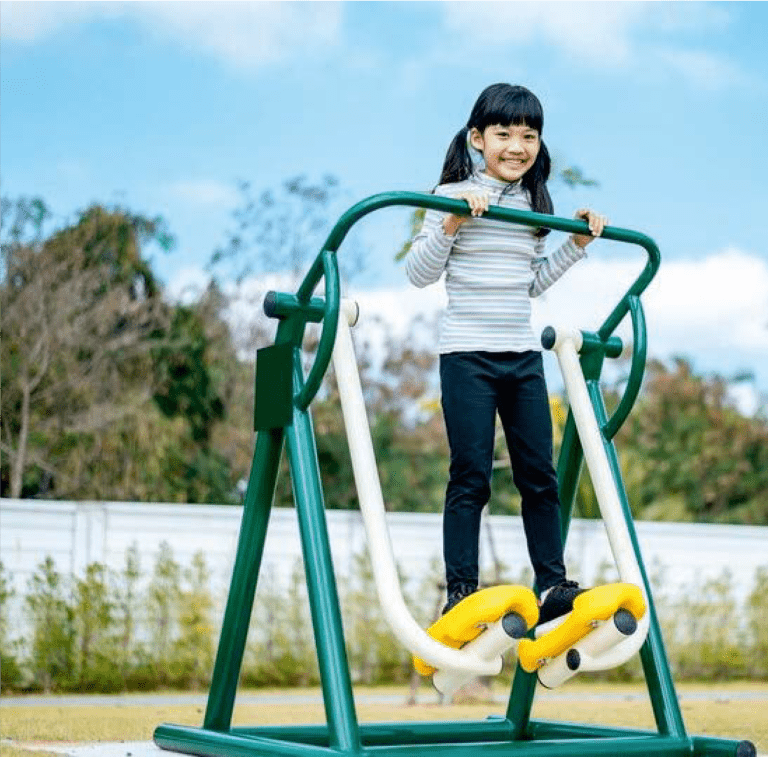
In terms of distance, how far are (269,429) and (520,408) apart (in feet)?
2.00

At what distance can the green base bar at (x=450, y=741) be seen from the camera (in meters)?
3.14

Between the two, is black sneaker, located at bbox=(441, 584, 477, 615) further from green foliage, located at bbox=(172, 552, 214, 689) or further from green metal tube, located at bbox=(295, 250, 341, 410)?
green foliage, located at bbox=(172, 552, 214, 689)

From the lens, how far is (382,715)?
6699mm

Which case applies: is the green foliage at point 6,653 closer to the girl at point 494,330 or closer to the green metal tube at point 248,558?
the green metal tube at point 248,558

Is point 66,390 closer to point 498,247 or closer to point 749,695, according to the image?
point 749,695

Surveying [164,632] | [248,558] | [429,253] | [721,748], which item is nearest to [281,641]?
[164,632]

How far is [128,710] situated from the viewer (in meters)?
6.83

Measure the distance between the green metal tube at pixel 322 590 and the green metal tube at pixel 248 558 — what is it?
0.73ft

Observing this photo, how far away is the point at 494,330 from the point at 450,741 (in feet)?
3.96

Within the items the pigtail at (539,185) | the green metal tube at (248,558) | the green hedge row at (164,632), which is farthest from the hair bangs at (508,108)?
the green hedge row at (164,632)

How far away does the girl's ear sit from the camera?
355 centimetres

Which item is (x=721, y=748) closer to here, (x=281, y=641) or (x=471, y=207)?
(x=471, y=207)

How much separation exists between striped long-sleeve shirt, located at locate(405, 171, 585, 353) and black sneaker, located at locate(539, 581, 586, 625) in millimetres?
568

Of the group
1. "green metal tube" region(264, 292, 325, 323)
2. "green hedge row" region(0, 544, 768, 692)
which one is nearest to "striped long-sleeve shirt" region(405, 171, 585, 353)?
"green metal tube" region(264, 292, 325, 323)
